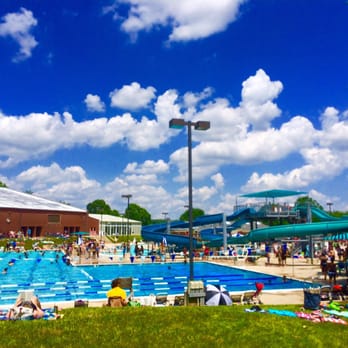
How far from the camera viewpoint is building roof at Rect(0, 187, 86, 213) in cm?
6053

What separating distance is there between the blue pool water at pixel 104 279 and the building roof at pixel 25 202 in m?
30.1

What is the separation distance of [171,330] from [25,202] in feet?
209

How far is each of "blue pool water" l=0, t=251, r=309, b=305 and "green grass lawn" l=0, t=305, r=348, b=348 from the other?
820 centimetres

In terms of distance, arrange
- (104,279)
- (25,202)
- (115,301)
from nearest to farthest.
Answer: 1. (115,301)
2. (104,279)
3. (25,202)

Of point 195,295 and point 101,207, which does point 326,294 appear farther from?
point 101,207

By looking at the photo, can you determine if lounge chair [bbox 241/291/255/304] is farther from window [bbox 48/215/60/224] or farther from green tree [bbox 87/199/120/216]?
green tree [bbox 87/199/120/216]

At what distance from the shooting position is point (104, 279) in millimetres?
21859

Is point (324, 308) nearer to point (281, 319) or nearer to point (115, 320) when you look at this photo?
point (281, 319)

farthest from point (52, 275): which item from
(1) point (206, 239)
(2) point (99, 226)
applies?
(2) point (99, 226)

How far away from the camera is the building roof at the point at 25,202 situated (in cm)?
6053

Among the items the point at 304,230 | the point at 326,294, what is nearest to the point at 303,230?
the point at 304,230

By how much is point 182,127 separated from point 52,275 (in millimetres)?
16705

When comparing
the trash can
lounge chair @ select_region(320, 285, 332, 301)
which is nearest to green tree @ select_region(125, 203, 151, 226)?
lounge chair @ select_region(320, 285, 332, 301)

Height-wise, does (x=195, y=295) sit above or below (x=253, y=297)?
above
